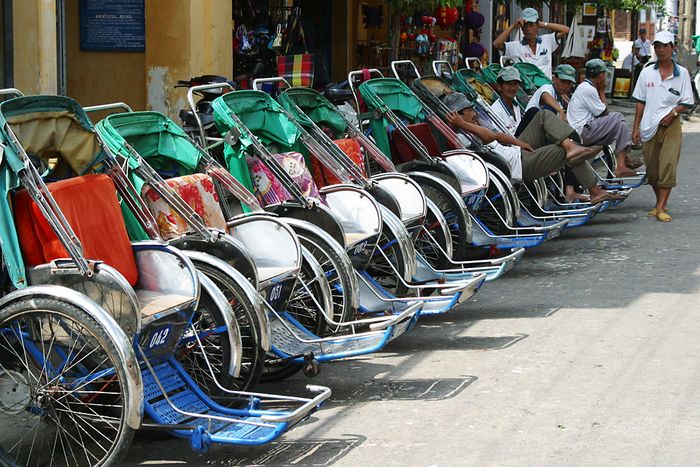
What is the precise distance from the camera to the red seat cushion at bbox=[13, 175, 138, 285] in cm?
498

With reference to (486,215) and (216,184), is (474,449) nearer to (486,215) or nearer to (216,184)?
(216,184)

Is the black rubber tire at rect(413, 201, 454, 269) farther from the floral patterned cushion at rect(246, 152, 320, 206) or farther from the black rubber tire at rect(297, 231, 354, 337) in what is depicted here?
the black rubber tire at rect(297, 231, 354, 337)

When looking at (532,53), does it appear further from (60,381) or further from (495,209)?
(60,381)

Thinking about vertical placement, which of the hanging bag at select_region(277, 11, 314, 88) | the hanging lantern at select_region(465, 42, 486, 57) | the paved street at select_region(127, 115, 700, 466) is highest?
the hanging lantern at select_region(465, 42, 486, 57)

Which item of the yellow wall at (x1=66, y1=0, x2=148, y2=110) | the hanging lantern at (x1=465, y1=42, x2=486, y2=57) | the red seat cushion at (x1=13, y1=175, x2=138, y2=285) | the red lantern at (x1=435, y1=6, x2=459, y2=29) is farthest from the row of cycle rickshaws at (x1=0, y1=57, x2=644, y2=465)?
the hanging lantern at (x1=465, y1=42, x2=486, y2=57)

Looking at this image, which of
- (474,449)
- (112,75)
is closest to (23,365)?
(474,449)

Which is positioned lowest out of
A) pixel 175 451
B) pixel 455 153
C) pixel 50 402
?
pixel 175 451

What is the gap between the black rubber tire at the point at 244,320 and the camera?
5.26 meters

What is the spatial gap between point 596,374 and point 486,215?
3.23 metres

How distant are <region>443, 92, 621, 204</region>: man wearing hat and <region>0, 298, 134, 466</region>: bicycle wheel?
5.23 meters

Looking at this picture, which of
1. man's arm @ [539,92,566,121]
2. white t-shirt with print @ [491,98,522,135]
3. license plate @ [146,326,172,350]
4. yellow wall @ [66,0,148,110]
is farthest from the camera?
yellow wall @ [66,0,148,110]

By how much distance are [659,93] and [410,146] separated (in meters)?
3.16

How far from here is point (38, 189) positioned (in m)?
4.87

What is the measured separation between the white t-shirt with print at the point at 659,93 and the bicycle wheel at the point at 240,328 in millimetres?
6476
